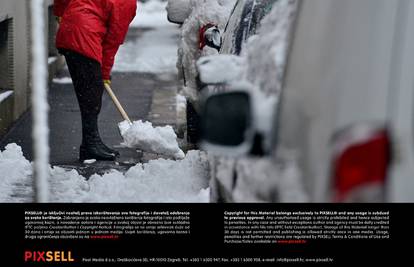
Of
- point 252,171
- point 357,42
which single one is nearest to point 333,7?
point 357,42

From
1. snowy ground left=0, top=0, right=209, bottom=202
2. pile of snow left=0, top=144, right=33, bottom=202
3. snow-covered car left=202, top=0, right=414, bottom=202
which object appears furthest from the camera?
pile of snow left=0, top=144, right=33, bottom=202

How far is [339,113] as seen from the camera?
251 cm

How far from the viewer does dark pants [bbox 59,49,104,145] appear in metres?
7.46

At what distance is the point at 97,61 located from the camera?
7469 mm

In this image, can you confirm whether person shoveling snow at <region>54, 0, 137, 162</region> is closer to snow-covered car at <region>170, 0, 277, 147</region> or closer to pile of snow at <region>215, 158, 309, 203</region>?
snow-covered car at <region>170, 0, 277, 147</region>

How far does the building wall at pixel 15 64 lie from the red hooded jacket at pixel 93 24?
57.0 inches

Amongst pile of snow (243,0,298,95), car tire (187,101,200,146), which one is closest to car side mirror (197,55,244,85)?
pile of snow (243,0,298,95)

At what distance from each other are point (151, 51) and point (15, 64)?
6746 mm

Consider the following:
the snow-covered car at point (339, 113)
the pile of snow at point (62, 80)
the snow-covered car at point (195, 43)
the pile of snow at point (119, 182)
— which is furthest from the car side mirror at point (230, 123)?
the pile of snow at point (62, 80)

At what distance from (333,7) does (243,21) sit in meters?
3.59

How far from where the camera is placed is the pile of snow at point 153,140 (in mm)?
7734

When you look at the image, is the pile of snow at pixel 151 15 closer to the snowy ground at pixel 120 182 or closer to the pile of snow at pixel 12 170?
the pile of snow at pixel 12 170
